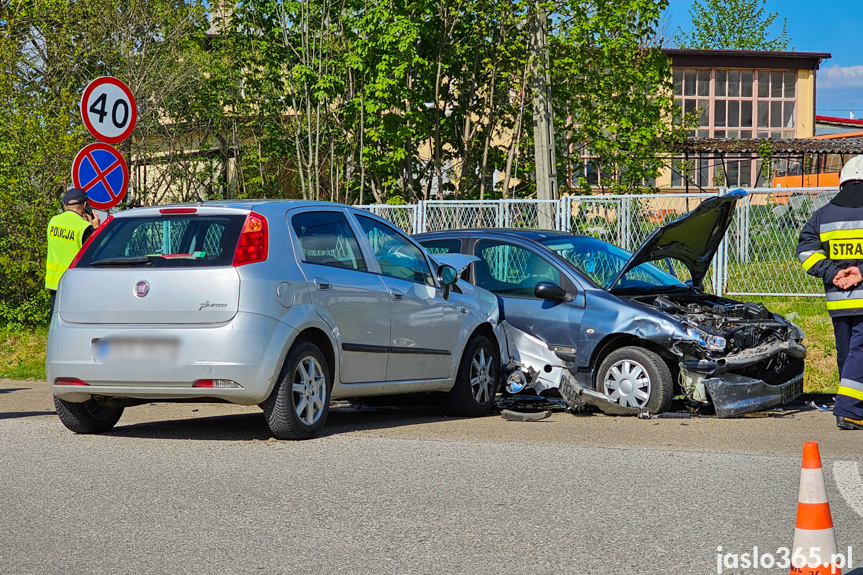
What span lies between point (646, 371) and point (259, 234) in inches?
141

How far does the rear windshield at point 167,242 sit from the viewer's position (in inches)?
280

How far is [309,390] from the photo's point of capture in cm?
738

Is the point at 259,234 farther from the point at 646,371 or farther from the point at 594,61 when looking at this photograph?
the point at 594,61

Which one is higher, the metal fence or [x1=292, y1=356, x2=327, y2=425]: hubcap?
the metal fence

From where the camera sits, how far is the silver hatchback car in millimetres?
6934

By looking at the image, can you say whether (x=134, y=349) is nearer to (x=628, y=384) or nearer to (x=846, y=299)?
(x=628, y=384)

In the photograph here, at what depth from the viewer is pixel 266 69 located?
2166cm

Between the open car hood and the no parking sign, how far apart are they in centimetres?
551

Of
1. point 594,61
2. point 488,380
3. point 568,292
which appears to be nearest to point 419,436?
point 488,380

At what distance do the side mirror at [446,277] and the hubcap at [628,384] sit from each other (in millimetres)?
1536

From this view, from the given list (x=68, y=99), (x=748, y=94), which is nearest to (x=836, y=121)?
(x=748, y=94)

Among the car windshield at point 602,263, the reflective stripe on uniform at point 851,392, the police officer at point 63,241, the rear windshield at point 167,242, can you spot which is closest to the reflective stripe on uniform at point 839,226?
the reflective stripe on uniform at point 851,392

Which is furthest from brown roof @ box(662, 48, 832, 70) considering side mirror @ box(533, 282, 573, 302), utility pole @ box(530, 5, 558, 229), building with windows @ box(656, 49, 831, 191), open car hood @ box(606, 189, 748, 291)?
side mirror @ box(533, 282, 573, 302)

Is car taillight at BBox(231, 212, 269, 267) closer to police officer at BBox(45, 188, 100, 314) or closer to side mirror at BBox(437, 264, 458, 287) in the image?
side mirror at BBox(437, 264, 458, 287)
